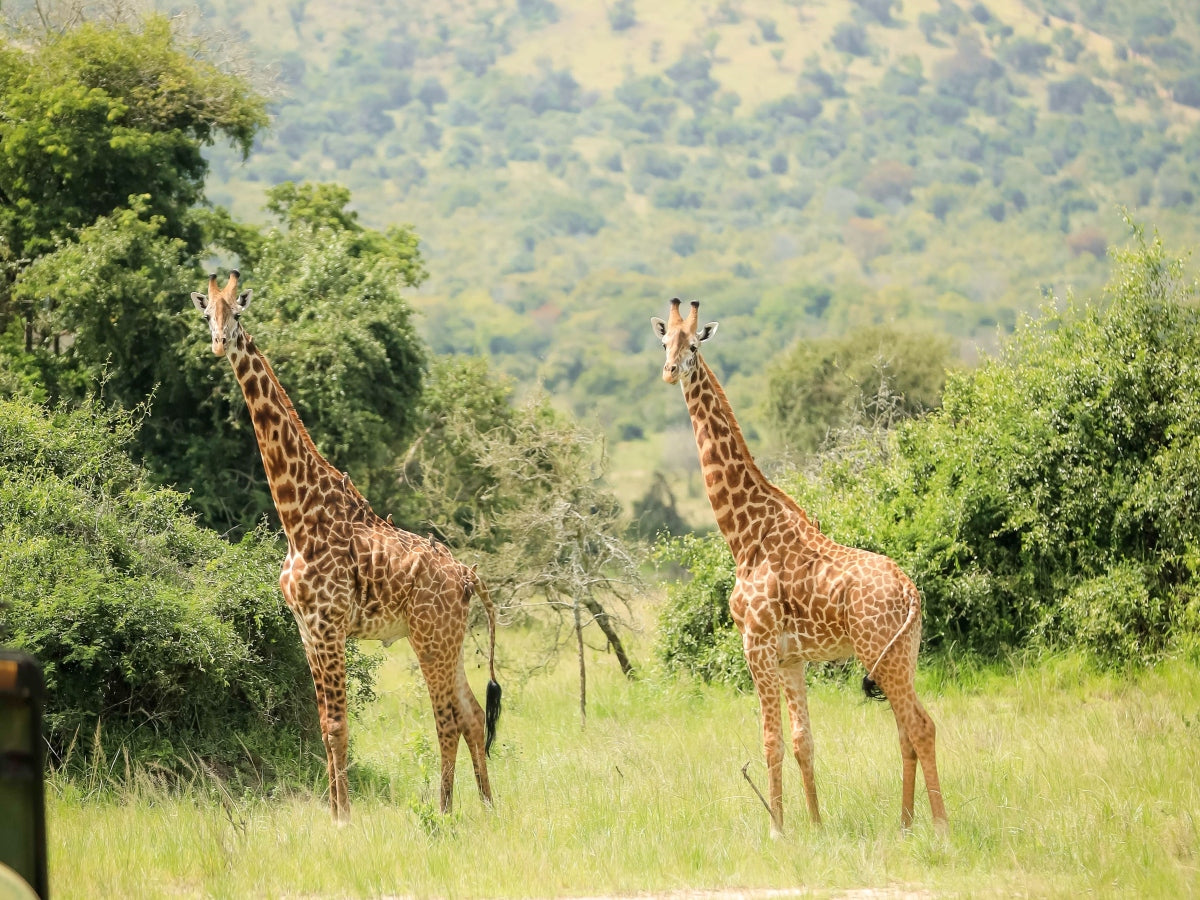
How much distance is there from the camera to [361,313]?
762 inches

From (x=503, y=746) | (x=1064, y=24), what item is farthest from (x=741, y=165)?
(x=503, y=746)

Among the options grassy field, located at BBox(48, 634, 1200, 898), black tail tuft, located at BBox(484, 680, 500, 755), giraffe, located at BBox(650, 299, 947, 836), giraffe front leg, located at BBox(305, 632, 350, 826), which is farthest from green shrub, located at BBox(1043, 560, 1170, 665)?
giraffe front leg, located at BBox(305, 632, 350, 826)

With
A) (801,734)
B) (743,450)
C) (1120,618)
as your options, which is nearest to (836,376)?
(1120,618)

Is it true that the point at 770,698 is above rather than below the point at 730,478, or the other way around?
below

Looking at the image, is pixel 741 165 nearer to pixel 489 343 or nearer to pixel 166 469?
pixel 489 343

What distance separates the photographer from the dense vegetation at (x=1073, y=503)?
13562mm

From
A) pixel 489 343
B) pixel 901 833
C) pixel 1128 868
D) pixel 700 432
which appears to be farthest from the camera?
pixel 489 343

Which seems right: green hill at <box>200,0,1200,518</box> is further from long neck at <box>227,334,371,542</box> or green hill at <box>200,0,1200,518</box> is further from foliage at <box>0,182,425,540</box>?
long neck at <box>227,334,371,542</box>

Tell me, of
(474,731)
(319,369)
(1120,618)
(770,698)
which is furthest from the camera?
→ (319,369)

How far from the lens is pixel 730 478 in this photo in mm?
9109

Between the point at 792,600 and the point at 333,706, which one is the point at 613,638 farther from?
the point at 792,600

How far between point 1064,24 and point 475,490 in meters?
161

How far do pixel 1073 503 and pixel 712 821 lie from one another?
668 centimetres

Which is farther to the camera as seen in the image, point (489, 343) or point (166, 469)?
point (489, 343)
